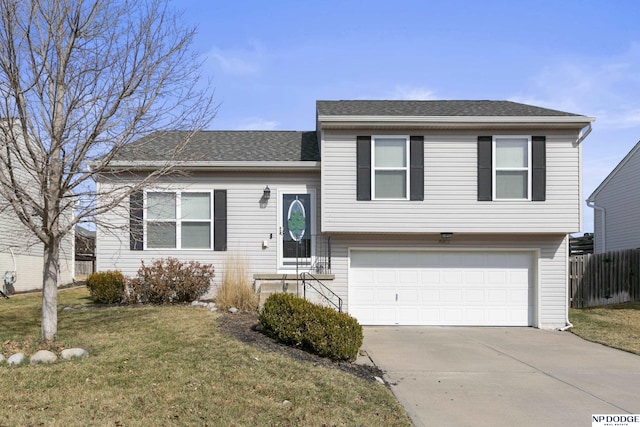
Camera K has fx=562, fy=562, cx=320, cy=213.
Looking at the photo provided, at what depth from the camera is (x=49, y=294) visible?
27.9 ft

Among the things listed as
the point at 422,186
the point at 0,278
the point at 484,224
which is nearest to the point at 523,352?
the point at 484,224

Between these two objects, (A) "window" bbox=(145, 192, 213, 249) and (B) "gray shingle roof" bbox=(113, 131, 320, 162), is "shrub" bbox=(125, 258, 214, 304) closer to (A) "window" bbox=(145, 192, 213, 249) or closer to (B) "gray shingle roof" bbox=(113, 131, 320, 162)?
(A) "window" bbox=(145, 192, 213, 249)

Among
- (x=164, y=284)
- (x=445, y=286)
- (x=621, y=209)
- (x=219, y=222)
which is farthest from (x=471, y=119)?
(x=621, y=209)

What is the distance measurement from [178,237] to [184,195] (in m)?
1.03

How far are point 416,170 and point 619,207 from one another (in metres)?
12.7

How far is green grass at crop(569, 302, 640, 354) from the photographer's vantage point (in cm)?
1173

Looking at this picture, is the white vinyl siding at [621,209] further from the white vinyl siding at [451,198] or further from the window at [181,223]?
the window at [181,223]

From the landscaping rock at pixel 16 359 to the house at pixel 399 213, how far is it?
5.67 meters

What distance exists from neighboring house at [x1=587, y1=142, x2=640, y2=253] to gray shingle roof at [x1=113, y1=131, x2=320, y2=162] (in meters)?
12.7

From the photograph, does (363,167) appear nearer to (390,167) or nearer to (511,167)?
(390,167)

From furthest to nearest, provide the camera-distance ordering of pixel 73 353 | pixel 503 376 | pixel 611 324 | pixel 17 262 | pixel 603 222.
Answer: pixel 603 222 → pixel 17 262 → pixel 611 324 → pixel 503 376 → pixel 73 353

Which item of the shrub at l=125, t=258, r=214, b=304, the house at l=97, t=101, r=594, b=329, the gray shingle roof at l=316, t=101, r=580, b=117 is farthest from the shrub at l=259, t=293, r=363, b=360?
the gray shingle roof at l=316, t=101, r=580, b=117

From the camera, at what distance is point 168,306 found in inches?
486

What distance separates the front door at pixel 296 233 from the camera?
13.7 meters
